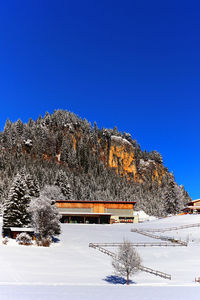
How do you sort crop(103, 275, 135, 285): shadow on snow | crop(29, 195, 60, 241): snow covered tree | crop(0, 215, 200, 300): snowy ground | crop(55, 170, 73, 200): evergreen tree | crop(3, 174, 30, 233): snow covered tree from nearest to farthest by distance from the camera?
crop(0, 215, 200, 300): snowy ground → crop(103, 275, 135, 285): shadow on snow → crop(29, 195, 60, 241): snow covered tree → crop(3, 174, 30, 233): snow covered tree → crop(55, 170, 73, 200): evergreen tree

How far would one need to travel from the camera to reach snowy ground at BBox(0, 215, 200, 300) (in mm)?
21172

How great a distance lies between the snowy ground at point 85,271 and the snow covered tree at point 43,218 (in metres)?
2.93

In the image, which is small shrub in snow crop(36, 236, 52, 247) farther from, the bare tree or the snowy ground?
the bare tree

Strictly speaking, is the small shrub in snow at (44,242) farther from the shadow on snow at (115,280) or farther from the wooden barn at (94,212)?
the wooden barn at (94,212)

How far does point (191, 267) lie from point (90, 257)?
1291cm

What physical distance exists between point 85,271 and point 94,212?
52.6 meters

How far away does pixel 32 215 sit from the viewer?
5041 centimetres

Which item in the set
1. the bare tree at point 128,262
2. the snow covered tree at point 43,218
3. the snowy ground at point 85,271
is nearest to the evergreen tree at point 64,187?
the snowy ground at point 85,271

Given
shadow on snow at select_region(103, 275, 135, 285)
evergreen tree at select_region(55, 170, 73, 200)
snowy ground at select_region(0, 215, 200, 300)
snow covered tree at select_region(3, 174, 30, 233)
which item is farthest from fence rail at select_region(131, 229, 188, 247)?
evergreen tree at select_region(55, 170, 73, 200)

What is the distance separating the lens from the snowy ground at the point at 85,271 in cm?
2117

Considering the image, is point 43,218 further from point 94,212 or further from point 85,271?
point 94,212

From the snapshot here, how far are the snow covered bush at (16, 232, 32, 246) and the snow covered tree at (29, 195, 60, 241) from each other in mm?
1996

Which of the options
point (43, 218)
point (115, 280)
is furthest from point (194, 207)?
point (115, 280)

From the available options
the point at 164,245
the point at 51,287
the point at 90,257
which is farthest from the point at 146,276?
the point at 164,245
